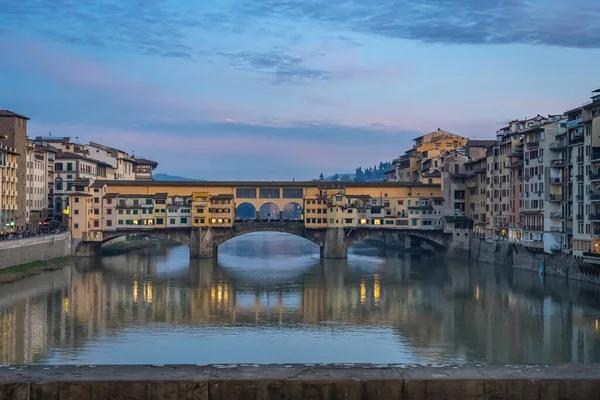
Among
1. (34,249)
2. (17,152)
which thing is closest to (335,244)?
(34,249)

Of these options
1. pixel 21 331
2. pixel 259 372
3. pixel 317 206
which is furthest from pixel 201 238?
pixel 259 372

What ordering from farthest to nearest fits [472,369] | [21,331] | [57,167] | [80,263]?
[57,167], [80,263], [21,331], [472,369]

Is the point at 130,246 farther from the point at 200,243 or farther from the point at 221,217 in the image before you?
the point at 221,217

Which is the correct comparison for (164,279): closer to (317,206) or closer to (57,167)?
(317,206)

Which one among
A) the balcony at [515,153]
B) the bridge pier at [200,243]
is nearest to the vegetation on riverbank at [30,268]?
the bridge pier at [200,243]

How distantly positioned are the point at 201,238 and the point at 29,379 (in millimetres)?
45291

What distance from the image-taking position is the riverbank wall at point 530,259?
39.7 metres

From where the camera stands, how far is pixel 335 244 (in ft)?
194

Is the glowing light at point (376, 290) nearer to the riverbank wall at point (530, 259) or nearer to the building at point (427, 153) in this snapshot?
the riverbank wall at point (530, 259)

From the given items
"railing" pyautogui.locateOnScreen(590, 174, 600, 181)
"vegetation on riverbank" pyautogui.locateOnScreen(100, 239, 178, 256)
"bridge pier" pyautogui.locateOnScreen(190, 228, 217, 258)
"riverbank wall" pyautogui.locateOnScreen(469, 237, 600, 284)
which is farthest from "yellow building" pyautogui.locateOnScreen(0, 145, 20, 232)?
"railing" pyautogui.locateOnScreen(590, 174, 600, 181)

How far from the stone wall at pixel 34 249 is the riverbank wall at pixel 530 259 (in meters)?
30.5

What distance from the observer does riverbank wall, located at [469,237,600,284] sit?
3972 centimetres

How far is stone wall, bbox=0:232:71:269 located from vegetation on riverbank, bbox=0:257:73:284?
0.32m

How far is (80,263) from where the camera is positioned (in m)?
53.2
